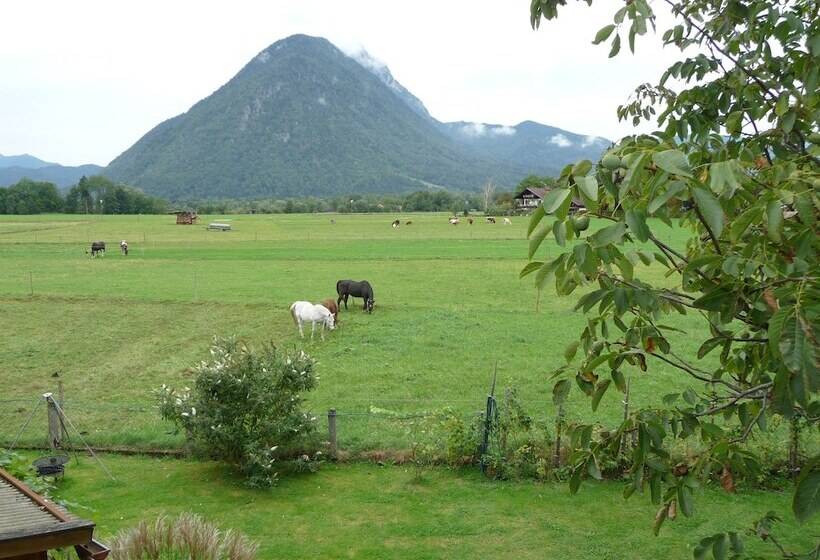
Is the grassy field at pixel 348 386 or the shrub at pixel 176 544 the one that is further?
the grassy field at pixel 348 386

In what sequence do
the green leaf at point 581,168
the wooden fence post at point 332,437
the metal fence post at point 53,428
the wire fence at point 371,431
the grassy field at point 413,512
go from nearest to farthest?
the green leaf at point 581,168 < the grassy field at point 413,512 < the wire fence at point 371,431 < the wooden fence post at point 332,437 < the metal fence post at point 53,428

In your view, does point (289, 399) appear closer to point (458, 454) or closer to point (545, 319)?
point (458, 454)

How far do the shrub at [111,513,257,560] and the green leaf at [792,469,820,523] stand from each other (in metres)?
4.94

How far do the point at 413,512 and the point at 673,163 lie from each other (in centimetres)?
744

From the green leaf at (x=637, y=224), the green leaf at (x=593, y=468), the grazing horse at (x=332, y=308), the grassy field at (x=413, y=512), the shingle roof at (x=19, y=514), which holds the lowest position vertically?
the grassy field at (x=413, y=512)

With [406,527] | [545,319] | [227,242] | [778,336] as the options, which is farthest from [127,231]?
[778,336]

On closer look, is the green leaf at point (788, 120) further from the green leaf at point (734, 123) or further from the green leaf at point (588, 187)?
the green leaf at point (588, 187)

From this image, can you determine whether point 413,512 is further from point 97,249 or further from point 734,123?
point 97,249

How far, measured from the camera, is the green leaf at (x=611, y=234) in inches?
68.4

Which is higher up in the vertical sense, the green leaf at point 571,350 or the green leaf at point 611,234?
the green leaf at point 611,234

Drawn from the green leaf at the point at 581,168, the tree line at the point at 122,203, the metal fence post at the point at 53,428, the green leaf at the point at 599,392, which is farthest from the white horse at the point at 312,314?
the tree line at the point at 122,203

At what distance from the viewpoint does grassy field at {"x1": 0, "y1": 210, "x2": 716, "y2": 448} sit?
39.2ft

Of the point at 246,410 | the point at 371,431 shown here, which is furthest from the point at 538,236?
the point at 371,431

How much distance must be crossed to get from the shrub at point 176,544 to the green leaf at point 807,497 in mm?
4944
